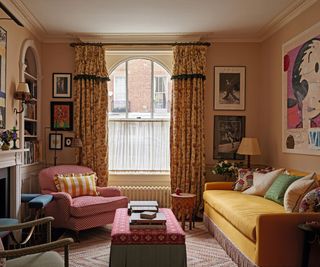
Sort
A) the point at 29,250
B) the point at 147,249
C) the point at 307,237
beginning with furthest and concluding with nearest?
1. the point at 147,249
2. the point at 307,237
3. the point at 29,250

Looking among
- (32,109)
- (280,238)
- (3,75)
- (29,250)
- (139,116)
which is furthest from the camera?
(139,116)

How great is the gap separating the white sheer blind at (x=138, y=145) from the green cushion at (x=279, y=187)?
2149mm

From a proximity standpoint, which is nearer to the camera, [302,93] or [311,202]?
[311,202]

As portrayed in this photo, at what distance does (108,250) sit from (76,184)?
123 cm

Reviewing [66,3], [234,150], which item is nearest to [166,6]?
[66,3]

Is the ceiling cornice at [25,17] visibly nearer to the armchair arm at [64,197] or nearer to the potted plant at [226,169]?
the armchair arm at [64,197]

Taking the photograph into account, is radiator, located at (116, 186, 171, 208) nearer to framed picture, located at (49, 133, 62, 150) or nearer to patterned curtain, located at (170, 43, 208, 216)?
patterned curtain, located at (170, 43, 208, 216)

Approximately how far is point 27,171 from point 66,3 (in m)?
2.47

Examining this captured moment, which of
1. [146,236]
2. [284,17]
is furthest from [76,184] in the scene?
[284,17]

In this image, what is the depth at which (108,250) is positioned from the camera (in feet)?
13.6

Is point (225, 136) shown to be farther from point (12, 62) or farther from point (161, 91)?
point (12, 62)

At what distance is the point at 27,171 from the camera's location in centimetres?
529

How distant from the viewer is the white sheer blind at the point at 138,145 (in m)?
6.09

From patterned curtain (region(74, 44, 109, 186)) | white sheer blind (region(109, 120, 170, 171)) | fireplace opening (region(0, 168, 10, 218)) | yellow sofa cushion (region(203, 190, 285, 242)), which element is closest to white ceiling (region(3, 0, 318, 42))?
patterned curtain (region(74, 44, 109, 186))
